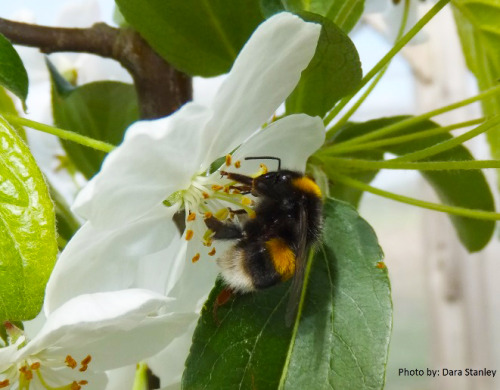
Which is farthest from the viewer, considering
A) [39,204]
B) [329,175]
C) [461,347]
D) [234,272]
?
[461,347]

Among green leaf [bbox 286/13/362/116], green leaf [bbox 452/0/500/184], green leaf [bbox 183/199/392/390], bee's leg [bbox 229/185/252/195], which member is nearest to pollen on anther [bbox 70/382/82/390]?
green leaf [bbox 183/199/392/390]

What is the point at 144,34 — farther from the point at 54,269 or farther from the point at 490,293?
the point at 490,293

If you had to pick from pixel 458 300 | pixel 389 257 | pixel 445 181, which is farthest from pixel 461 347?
pixel 445 181

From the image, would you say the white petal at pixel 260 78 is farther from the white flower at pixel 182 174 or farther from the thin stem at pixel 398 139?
the thin stem at pixel 398 139

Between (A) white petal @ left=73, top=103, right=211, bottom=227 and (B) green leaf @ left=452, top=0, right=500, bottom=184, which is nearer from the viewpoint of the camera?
(A) white petal @ left=73, top=103, right=211, bottom=227

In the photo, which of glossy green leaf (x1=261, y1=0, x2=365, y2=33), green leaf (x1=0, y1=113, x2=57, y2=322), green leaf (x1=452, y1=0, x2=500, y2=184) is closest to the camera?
green leaf (x1=0, y1=113, x2=57, y2=322)

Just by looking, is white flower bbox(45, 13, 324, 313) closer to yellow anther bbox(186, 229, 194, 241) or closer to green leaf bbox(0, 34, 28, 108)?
yellow anther bbox(186, 229, 194, 241)

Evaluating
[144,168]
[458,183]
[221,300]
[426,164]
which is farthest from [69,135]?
[458,183]
